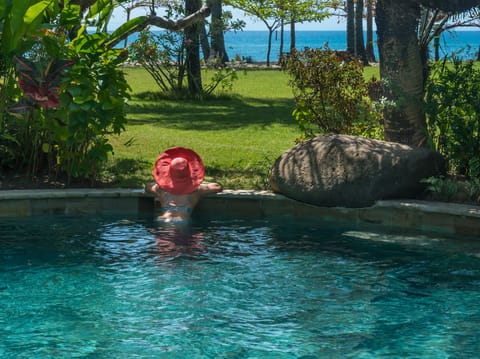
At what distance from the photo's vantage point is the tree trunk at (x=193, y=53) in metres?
23.0

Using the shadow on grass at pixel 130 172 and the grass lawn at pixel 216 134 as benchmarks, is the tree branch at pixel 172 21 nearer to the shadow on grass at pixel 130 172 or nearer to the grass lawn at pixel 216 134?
the grass lawn at pixel 216 134

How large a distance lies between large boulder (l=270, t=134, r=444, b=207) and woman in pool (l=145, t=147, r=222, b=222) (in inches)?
37.7

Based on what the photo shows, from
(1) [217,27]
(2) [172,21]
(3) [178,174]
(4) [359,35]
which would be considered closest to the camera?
(3) [178,174]

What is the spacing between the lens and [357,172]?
33.4ft

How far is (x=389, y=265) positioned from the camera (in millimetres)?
8797

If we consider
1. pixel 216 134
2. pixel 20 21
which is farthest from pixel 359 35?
pixel 20 21

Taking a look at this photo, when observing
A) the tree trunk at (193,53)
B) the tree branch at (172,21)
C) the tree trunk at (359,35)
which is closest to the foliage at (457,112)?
the tree branch at (172,21)

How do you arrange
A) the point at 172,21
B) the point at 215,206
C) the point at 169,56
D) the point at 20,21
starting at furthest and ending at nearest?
the point at 169,56
the point at 172,21
the point at 215,206
the point at 20,21

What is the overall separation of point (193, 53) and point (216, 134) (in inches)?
290

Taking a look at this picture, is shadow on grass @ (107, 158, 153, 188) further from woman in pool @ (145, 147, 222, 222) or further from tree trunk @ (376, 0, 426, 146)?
tree trunk @ (376, 0, 426, 146)

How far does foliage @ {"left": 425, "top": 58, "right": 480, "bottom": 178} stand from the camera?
412 inches

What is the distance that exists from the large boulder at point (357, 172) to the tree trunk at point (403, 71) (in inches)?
31.5

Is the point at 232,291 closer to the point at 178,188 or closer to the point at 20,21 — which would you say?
the point at 178,188

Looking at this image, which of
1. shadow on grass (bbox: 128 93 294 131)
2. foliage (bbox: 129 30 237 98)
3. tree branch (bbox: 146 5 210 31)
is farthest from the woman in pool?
foliage (bbox: 129 30 237 98)
